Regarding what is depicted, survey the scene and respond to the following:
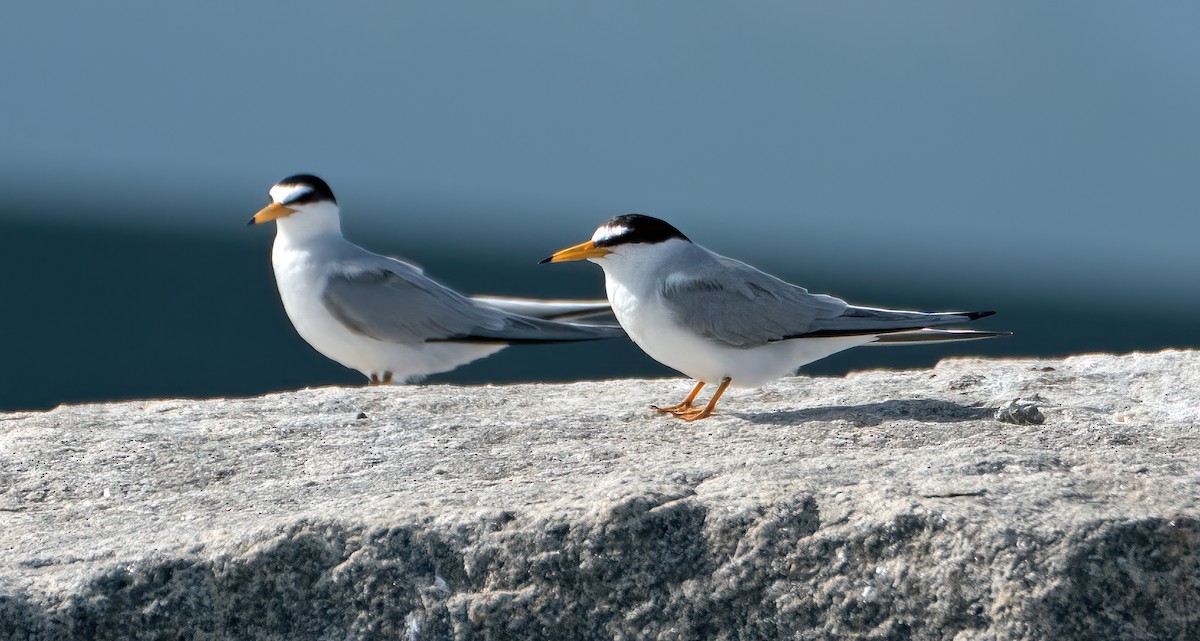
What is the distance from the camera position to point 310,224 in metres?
7.61

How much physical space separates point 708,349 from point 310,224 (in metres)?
3.28

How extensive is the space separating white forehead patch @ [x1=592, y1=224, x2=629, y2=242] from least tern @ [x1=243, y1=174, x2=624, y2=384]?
1.75m

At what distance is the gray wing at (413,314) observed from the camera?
7.17m

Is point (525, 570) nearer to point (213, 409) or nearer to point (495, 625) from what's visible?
point (495, 625)

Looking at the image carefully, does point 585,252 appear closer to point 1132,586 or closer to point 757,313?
Answer: point 757,313

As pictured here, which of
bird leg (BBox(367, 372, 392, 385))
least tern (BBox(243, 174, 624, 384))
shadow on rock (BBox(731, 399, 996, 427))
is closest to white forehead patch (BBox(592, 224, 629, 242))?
shadow on rock (BBox(731, 399, 996, 427))

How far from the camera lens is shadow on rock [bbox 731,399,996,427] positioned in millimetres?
4625

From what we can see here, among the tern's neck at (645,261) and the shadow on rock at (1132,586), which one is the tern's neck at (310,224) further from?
the shadow on rock at (1132,586)

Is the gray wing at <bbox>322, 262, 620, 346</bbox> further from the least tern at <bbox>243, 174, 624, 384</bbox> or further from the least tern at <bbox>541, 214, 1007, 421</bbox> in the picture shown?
the least tern at <bbox>541, 214, 1007, 421</bbox>

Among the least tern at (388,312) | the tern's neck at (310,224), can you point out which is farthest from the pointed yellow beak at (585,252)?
the tern's neck at (310,224)

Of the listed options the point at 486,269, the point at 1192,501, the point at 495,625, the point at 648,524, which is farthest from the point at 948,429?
the point at 486,269

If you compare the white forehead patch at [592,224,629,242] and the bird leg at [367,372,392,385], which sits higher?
the white forehead patch at [592,224,629,242]

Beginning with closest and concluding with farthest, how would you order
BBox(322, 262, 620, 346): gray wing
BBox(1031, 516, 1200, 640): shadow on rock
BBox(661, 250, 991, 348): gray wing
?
1. BBox(1031, 516, 1200, 640): shadow on rock
2. BBox(661, 250, 991, 348): gray wing
3. BBox(322, 262, 620, 346): gray wing

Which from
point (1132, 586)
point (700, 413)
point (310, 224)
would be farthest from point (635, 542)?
point (310, 224)
